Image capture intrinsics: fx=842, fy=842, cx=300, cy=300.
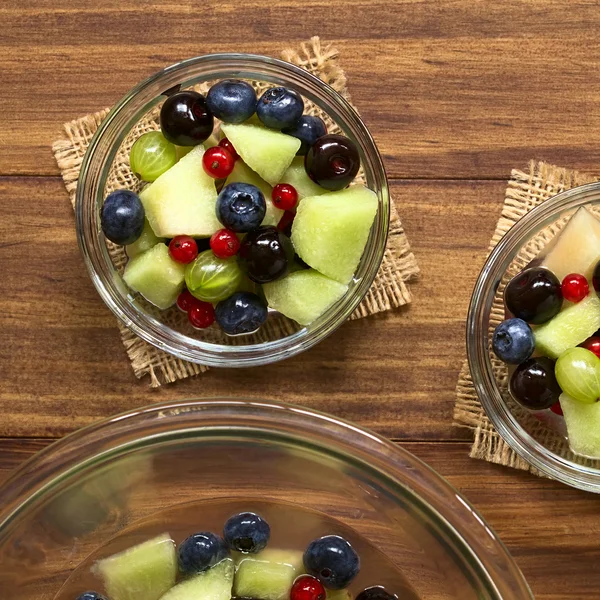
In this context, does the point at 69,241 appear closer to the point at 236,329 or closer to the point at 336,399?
the point at 236,329

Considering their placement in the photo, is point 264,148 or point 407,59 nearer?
point 264,148

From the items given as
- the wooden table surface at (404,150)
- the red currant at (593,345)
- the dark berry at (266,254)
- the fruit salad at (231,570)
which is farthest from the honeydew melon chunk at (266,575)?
the red currant at (593,345)

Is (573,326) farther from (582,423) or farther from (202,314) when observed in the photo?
(202,314)

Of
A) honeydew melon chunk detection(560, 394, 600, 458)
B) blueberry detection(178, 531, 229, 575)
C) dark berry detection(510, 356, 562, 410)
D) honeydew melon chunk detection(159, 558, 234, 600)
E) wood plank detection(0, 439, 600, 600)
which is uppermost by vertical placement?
dark berry detection(510, 356, 562, 410)

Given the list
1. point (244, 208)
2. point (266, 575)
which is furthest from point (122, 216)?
point (266, 575)

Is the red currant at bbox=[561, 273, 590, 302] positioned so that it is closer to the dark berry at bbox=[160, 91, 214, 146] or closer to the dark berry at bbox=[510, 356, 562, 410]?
the dark berry at bbox=[510, 356, 562, 410]

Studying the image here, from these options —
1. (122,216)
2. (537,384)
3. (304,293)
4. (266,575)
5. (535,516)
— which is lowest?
(535,516)

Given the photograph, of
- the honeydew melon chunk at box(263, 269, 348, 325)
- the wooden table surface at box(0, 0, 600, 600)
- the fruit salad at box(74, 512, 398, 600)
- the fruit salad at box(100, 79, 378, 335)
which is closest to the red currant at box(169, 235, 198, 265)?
the fruit salad at box(100, 79, 378, 335)
